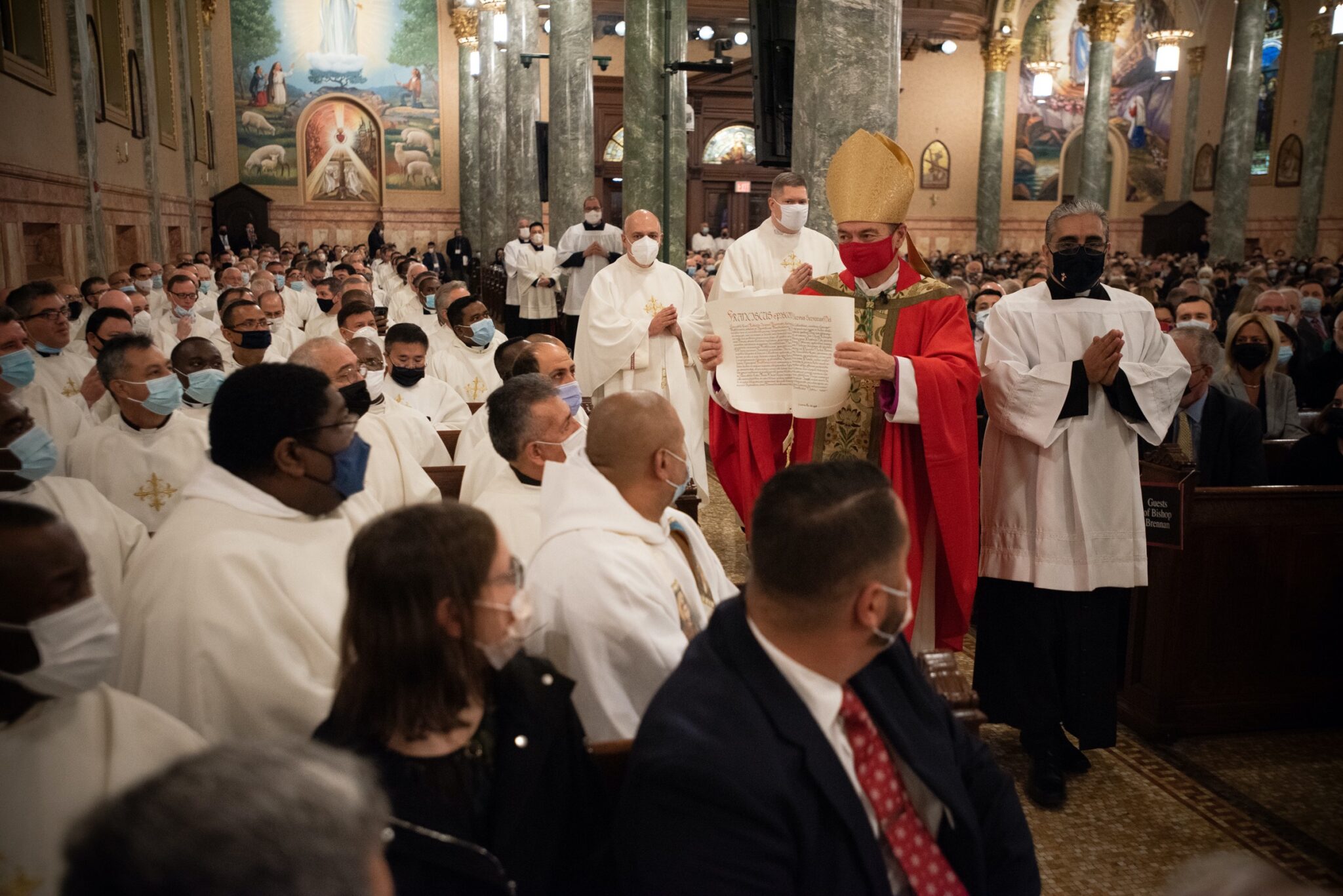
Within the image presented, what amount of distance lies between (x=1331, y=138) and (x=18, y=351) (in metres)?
25.7

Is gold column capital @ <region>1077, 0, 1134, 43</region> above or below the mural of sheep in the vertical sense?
above

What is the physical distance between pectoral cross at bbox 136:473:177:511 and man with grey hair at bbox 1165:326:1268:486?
13.4 feet

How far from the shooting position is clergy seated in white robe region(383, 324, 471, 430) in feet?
20.1

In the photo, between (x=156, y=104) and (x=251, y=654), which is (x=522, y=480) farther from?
(x=156, y=104)

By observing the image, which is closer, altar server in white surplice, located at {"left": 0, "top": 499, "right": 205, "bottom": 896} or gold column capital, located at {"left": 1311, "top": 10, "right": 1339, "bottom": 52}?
altar server in white surplice, located at {"left": 0, "top": 499, "right": 205, "bottom": 896}

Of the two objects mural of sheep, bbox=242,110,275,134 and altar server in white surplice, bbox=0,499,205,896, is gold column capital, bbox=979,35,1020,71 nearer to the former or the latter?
mural of sheep, bbox=242,110,275,134

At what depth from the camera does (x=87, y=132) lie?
13359 mm

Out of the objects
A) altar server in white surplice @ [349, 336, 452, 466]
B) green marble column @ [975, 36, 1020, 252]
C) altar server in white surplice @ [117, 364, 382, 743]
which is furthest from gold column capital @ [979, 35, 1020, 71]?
altar server in white surplice @ [117, 364, 382, 743]

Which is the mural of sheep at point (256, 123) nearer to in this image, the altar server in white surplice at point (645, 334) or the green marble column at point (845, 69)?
the altar server in white surplice at point (645, 334)

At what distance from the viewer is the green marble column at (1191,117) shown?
96.6 feet

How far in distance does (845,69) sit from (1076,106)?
29.6 meters

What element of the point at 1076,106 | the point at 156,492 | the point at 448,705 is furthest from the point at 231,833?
the point at 1076,106

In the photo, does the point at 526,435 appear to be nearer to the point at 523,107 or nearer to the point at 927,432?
the point at 927,432

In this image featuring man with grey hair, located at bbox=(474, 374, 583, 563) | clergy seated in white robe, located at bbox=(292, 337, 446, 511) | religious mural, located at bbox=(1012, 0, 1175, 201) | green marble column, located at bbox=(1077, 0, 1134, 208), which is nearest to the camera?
man with grey hair, located at bbox=(474, 374, 583, 563)
